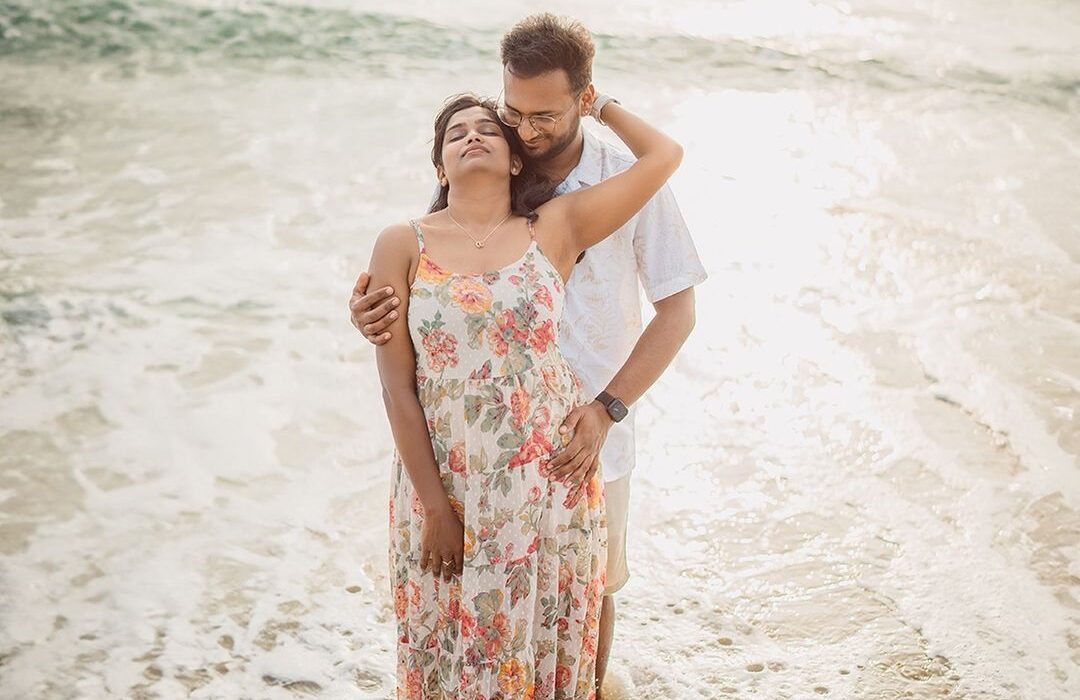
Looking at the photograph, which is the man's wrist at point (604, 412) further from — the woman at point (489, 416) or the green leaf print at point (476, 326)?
the green leaf print at point (476, 326)

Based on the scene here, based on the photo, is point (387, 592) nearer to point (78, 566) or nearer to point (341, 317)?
point (78, 566)

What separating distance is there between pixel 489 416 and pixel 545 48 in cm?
87

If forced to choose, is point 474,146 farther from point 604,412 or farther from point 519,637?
point 519,637

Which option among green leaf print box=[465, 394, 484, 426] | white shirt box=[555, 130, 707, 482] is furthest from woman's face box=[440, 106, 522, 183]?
green leaf print box=[465, 394, 484, 426]

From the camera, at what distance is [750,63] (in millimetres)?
12250

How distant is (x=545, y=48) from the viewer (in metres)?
2.77

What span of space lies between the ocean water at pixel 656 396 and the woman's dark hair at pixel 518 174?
1.78 meters

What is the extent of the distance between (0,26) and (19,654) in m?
10.5

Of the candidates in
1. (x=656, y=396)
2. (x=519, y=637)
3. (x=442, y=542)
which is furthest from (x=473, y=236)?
(x=656, y=396)

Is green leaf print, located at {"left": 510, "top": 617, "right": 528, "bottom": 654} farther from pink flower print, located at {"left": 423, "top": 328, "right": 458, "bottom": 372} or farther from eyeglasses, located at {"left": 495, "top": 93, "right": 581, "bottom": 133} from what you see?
eyeglasses, located at {"left": 495, "top": 93, "right": 581, "bottom": 133}

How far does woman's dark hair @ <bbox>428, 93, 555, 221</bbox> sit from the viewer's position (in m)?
2.82

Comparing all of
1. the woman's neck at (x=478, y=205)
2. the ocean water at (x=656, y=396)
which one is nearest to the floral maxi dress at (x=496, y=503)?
the woman's neck at (x=478, y=205)

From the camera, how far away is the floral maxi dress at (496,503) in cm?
266

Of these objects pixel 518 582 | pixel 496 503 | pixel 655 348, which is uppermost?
pixel 655 348
